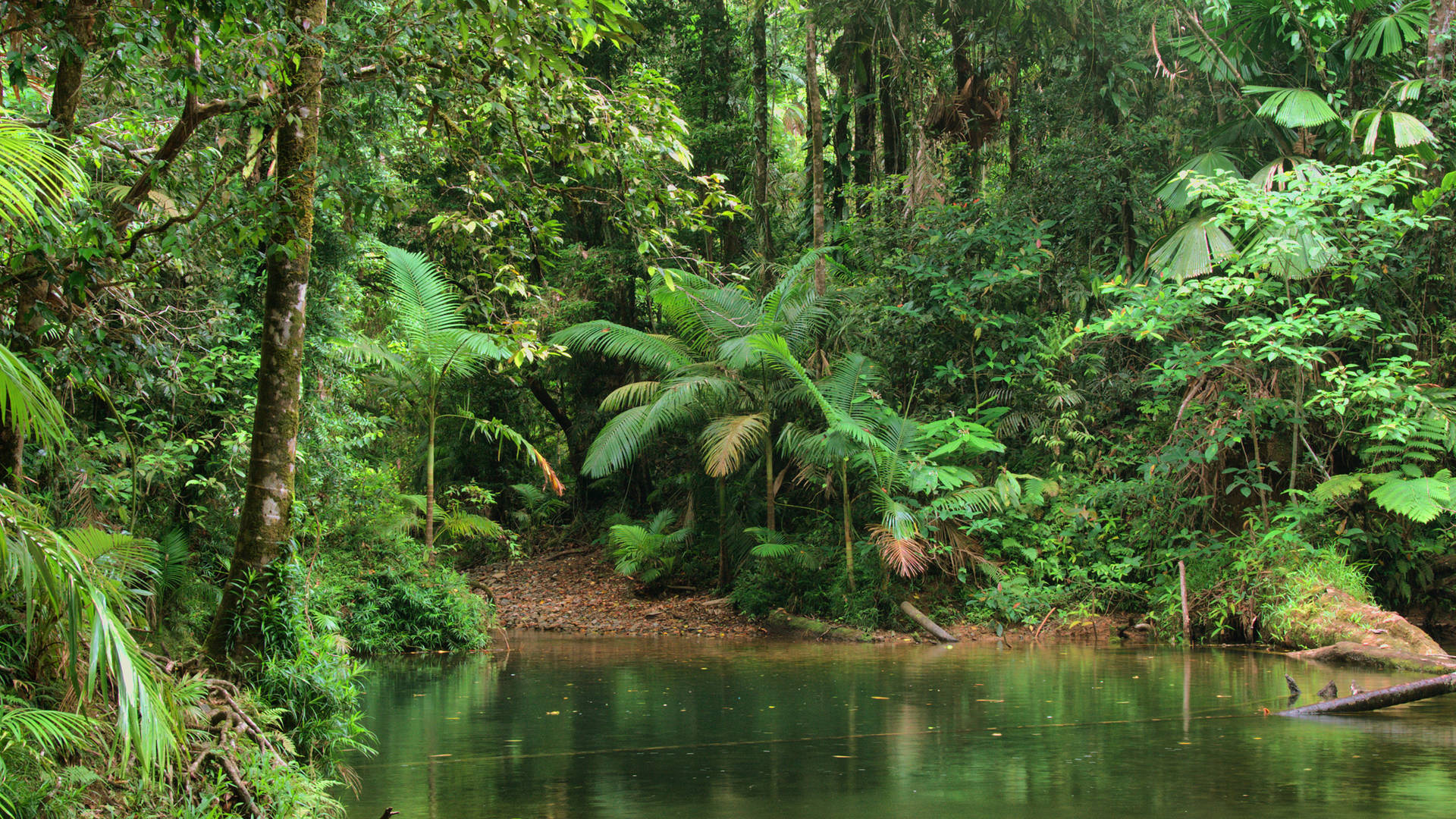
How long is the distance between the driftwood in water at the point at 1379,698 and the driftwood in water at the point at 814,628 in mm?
5453

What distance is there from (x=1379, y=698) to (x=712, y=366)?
8799 millimetres

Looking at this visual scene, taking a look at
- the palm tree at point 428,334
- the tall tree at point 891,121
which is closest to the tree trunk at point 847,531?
the palm tree at point 428,334

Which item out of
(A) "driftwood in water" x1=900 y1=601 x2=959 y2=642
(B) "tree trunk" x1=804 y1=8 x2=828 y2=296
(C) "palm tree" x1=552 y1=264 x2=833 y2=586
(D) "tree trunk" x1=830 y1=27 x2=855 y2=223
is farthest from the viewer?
(D) "tree trunk" x1=830 y1=27 x2=855 y2=223

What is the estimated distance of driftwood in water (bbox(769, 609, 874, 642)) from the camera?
38.7ft

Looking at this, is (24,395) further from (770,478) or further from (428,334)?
(770,478)

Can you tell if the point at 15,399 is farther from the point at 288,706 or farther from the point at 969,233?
the point at 969,233

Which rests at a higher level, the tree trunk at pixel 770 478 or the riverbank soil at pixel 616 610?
the tree trunk at pixel 770 478

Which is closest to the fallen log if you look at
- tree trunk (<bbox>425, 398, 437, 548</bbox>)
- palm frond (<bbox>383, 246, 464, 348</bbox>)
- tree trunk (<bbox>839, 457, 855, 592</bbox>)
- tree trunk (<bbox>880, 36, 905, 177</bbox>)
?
tree trunk (<bbox>839, 457, 855, 592</bbox>)

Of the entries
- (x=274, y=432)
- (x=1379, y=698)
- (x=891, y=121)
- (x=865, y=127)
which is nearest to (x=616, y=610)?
(x=891, y=121)

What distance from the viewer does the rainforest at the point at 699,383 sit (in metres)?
4.41

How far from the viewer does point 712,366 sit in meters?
13.9

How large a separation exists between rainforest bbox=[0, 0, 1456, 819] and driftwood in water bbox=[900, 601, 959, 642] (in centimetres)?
7

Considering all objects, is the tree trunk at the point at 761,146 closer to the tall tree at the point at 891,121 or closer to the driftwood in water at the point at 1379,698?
the tall tree at the point at 891,121

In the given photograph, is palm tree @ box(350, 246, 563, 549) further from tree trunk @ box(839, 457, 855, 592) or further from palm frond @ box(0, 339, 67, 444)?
palm frond @ box(0, 339, 67, 444)
